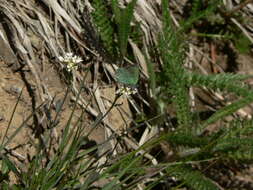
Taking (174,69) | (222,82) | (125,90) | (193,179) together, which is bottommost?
(193,179)

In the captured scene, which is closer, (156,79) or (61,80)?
(61,80)

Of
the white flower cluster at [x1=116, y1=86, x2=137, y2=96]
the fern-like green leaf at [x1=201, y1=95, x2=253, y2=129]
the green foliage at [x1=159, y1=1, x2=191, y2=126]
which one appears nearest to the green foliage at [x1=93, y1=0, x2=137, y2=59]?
the green foliage at [x1=159, y1=1, x2=191, y2=126]

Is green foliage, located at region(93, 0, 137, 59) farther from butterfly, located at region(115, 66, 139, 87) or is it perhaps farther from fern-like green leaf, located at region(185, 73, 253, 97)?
butterfly, located at region(115, 66, 139, 87)

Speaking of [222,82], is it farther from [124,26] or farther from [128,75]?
[128,75]

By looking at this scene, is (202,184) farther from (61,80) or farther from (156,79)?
(61,80)

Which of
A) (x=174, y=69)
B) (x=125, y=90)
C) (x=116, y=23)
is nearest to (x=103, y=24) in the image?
(x=116, y=23)

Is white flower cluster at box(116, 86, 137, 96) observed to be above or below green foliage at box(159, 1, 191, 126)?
above

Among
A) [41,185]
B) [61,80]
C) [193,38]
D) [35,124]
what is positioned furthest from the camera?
[193,38]

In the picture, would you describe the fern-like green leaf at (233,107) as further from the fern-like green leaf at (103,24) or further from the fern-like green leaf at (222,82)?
the fern-like green leaf at (103,24)

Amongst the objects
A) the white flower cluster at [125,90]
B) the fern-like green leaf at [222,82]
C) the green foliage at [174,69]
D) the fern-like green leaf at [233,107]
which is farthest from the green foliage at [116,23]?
the white flower cluster at [125,90]

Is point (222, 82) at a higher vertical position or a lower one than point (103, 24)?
lower

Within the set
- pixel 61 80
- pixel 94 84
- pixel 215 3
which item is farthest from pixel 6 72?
pixel 215 3
